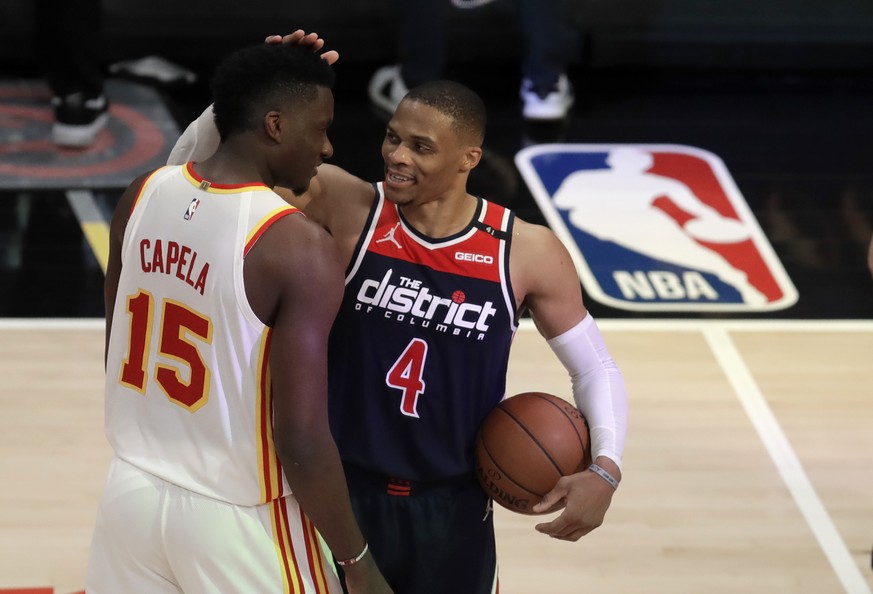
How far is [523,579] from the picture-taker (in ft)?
14.1

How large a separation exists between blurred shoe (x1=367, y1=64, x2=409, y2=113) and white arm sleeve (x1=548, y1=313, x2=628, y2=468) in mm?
5170

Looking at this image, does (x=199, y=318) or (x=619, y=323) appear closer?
(x=199, y=318)

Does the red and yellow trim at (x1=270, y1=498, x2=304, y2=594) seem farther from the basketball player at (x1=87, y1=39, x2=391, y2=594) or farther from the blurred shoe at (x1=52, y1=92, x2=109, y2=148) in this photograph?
the blurred shoe at (x1=52, y1=92, x2=109, y2=148)

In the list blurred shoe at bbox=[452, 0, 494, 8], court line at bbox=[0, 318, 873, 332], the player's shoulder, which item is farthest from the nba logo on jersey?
the player's shoulder

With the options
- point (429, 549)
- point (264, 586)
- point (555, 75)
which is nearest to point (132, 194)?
point (264, 586)

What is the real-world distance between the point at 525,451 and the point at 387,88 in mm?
5898

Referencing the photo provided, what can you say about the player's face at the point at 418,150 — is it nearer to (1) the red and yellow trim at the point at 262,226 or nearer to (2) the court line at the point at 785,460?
(1) the red and yellow trim at the point at 262,226

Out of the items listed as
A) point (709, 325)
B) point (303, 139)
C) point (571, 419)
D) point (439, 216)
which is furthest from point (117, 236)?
point (709, 325)

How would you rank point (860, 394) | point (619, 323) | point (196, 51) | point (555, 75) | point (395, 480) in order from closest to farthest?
point (395, 480) < point (860, 394) < point (619, 323) < point (555, 75) < point (196, 51)

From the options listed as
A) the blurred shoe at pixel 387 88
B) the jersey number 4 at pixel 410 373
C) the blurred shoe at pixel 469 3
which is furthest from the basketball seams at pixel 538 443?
the blurred shoe at pixel 469 3

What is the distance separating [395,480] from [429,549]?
0.19 metres

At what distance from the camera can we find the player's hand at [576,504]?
3.11m

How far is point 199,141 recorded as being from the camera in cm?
315

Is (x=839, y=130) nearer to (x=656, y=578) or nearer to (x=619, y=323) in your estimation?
(x=619, y=323)
